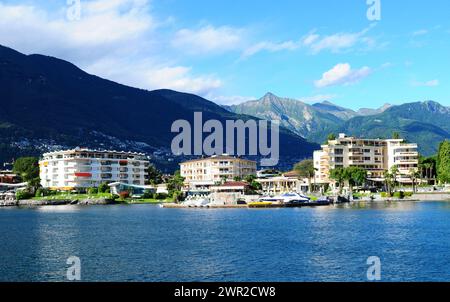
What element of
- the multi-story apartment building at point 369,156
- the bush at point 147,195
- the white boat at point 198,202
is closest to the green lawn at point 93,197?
the bush at point 147,195

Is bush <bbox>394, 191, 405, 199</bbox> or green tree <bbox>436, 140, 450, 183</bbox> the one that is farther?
green tree <bbox>436, 140, 450, 183</bbox>

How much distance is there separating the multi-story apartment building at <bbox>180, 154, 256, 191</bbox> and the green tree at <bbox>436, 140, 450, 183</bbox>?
6469 cm

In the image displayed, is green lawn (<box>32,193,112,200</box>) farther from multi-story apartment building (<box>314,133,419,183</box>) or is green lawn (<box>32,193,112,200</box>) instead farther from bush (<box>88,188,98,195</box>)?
multi-story apartment building (<box>314,133,419,183</box>)

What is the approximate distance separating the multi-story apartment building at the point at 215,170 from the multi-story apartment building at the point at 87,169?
745 inches

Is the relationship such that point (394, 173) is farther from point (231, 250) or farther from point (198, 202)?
Answer: point (231, 250)

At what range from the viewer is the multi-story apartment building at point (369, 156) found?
164 meters

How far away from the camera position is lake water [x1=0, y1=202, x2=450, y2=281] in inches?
1441

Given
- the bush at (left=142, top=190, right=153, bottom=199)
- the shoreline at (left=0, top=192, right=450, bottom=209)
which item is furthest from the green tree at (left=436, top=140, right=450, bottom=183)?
the bush at (left=142, top=190, right=153, bottom=199)
